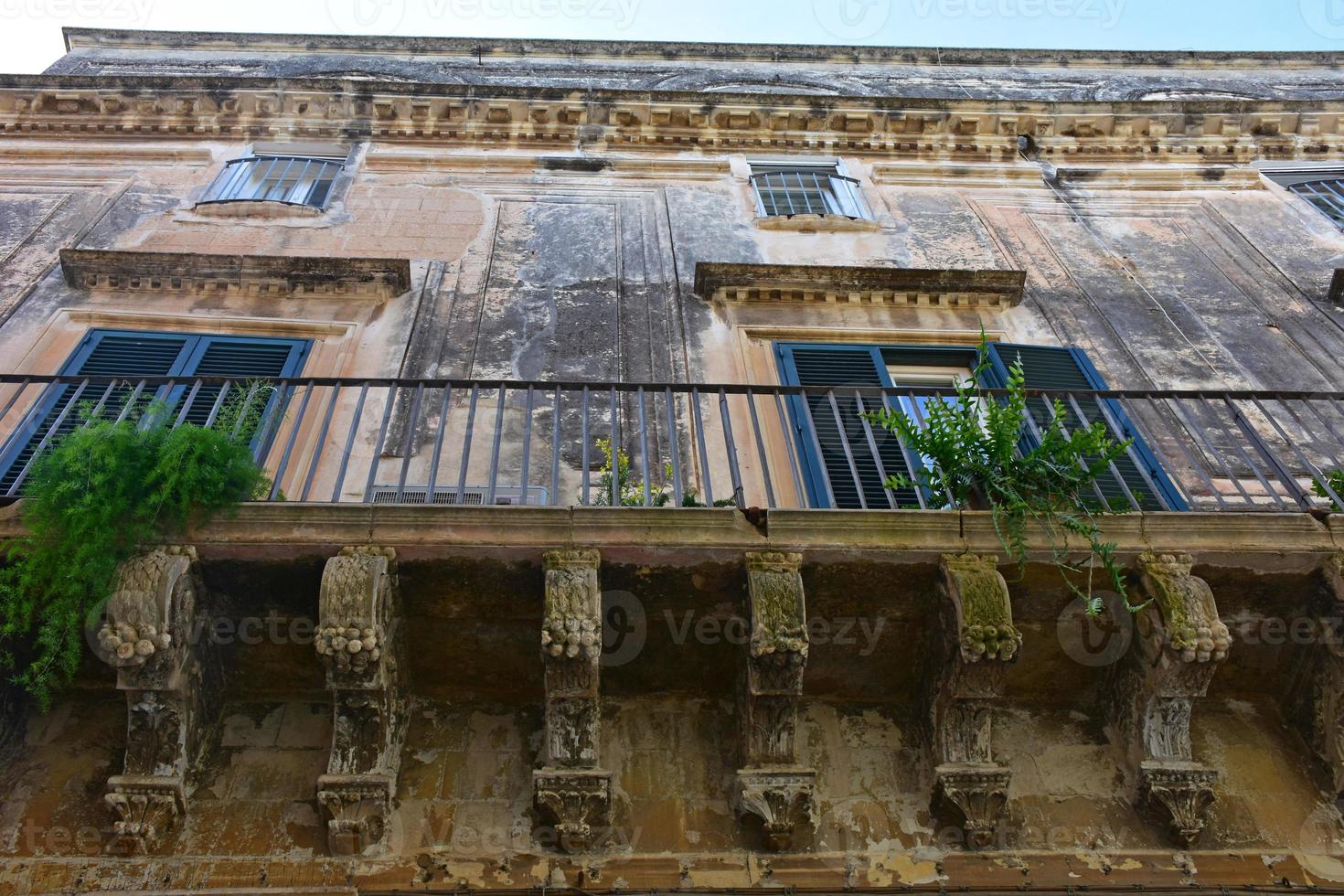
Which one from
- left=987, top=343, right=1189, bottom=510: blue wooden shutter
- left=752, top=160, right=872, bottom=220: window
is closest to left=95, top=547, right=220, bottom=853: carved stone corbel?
left=987, top=343, right=1189, bottom=510: blue wooden shutter

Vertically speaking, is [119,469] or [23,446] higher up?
[23,446]

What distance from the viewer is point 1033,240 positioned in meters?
10.1

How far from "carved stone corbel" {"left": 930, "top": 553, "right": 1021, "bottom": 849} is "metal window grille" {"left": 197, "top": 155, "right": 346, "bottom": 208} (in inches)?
299

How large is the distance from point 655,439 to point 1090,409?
125 inches

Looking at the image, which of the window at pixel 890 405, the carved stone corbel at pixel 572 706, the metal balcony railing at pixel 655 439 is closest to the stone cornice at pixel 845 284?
the window at pixel 890 405

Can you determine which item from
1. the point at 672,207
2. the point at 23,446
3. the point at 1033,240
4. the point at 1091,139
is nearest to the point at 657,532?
the point at 23,446

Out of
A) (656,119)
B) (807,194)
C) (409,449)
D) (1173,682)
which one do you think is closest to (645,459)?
(409,449)

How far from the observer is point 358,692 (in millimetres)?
4594

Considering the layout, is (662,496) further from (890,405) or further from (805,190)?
(805,190)

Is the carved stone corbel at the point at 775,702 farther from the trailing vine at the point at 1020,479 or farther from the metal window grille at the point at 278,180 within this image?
the metal window grille at the point at 278,180

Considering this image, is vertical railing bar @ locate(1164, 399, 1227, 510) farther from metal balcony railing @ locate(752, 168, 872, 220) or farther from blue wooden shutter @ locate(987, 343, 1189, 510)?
metal balcony railing @ locate(752, 168, 872, 220)

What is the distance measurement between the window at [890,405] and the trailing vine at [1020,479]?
10.2 inches

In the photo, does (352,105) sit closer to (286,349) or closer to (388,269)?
(388,269)

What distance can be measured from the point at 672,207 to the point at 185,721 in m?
7.06
